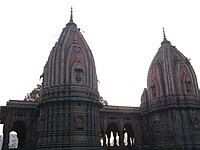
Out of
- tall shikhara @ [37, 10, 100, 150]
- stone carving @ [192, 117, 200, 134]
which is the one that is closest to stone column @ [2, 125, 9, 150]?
tall shikhara @ [37, 10, 100, 150]

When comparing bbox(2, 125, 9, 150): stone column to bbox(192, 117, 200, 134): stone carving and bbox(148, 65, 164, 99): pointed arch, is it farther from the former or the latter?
bbox(192, 117, 200, 134): stone carving

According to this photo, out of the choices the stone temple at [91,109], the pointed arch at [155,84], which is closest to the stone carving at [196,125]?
the stone temple at [91,109]

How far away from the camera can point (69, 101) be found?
28.5m

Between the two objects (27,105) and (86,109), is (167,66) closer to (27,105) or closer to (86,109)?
(86,109)

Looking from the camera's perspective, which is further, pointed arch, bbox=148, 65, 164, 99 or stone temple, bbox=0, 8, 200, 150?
pointed arch, bbox=148, 65, 164, 99

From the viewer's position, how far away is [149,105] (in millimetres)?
37719

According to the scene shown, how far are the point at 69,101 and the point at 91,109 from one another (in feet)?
8.75

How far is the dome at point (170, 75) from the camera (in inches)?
1396

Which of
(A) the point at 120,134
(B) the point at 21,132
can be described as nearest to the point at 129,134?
(A) the point at 120,134

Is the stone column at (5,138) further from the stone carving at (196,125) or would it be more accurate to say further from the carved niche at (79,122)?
the stone carving at (196,125)

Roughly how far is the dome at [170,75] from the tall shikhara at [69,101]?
10.4 m

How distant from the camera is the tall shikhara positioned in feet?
89.6

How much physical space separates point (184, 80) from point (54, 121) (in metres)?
18.4

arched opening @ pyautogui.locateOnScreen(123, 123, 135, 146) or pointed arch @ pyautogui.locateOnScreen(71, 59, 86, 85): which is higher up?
pointed arch @ pyautogui.locateOnScreen(71, 59, 86, 85)
